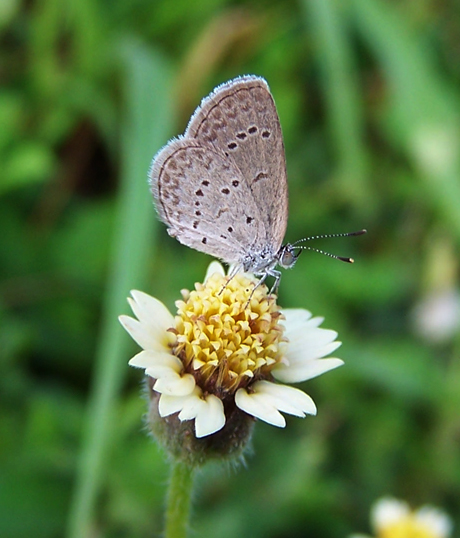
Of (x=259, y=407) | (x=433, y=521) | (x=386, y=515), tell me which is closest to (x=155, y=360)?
(x=259, y=407)

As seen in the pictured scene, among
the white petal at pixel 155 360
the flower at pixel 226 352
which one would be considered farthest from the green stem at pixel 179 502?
the white petal at pixel 155 360

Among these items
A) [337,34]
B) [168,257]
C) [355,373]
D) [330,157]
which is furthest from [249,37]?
[355,373]

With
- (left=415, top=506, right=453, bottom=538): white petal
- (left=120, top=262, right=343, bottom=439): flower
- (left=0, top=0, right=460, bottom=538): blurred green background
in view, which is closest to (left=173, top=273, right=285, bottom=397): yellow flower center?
(left=120, top=262, right=343, bottom=439): flower

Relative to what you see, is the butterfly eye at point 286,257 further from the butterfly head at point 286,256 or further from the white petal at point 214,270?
the white petal at point 214,270

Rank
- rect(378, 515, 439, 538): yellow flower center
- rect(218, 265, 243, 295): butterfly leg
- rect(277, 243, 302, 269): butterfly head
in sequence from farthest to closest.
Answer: rect(378, 515, 439, 538): yellow flower center
rect(277, 243, 302, 269): butterfly head
rect(218, 265, 243, 295): butterfly leg

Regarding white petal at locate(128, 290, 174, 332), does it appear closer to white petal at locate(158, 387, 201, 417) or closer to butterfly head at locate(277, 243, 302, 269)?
white petal at locate(158, 387, 201, 417)

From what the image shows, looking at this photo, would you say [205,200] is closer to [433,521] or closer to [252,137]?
[252,137]
